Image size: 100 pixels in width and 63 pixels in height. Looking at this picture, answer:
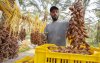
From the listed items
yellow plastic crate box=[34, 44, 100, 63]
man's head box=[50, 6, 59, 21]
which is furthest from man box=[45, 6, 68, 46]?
yellow plastic crate box=[34, 44, 100, 63]

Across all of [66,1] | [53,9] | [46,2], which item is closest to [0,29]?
[53,9]

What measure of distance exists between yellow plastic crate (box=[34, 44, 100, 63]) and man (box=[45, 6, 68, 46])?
4.57 ft

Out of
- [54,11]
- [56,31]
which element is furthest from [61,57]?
[56,31]

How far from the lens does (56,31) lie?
11.9ft

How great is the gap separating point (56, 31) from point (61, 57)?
1.63m

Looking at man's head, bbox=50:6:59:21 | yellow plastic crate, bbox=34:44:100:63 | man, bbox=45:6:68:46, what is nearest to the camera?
yellow plastic crate, bbox=34:44:100:63

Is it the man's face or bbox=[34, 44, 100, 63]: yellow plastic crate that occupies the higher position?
the man's face

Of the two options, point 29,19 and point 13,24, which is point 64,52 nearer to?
point 13,24

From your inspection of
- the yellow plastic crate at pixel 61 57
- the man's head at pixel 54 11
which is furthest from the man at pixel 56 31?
the yellow plastic crate at pixel 61 57

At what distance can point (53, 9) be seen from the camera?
11.1 feet

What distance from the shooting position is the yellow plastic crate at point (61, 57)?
6.39ft

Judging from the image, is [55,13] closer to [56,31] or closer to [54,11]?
[54,11]

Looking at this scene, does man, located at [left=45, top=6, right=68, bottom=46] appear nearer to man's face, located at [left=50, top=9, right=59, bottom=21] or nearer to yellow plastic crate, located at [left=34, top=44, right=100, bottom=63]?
man's face, located at [left=50, top=9, right=59, bottom=21]

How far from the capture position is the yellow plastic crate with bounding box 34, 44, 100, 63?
6.39 feet
